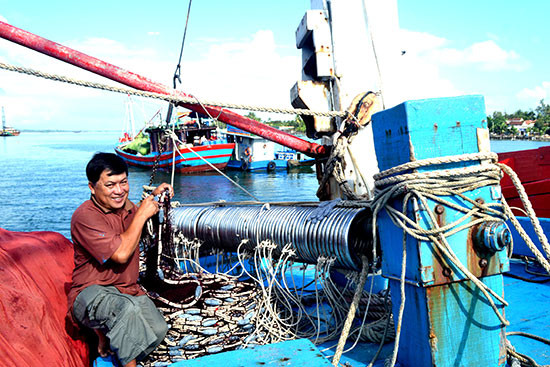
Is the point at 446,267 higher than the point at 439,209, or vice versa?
the point at 439,209

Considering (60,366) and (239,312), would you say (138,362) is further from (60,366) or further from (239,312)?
(239,312)

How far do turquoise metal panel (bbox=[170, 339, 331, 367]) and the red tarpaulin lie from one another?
0.91 metres

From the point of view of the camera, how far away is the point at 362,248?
3.00m

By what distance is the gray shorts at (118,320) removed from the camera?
8.38ft

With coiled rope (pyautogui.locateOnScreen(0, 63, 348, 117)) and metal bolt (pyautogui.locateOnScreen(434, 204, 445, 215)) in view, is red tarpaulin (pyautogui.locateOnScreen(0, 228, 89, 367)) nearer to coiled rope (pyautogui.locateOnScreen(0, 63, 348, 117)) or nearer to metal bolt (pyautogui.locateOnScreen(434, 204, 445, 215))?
coiled rope (pyautogui.locateOnScreen(0, 63, 348, 117))

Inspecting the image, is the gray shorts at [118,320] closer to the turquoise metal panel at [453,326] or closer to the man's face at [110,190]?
the man's face at [110,190]

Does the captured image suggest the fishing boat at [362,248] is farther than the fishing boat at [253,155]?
No

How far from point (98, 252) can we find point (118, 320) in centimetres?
43

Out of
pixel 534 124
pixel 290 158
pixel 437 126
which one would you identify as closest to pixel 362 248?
pixel 437 126

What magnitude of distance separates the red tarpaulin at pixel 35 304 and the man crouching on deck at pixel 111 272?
6.7 inches

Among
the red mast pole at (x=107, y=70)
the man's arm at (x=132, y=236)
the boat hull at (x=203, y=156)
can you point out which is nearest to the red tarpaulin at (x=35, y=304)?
the man's arm at (x=132, y=236)

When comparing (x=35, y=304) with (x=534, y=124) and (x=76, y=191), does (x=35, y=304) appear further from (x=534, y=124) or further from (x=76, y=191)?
(x=534, y=124)

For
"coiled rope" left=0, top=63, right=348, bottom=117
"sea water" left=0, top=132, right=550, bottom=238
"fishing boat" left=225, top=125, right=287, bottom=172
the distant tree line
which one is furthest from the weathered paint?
the distant tree line

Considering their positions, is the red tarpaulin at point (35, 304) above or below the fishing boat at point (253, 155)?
below
